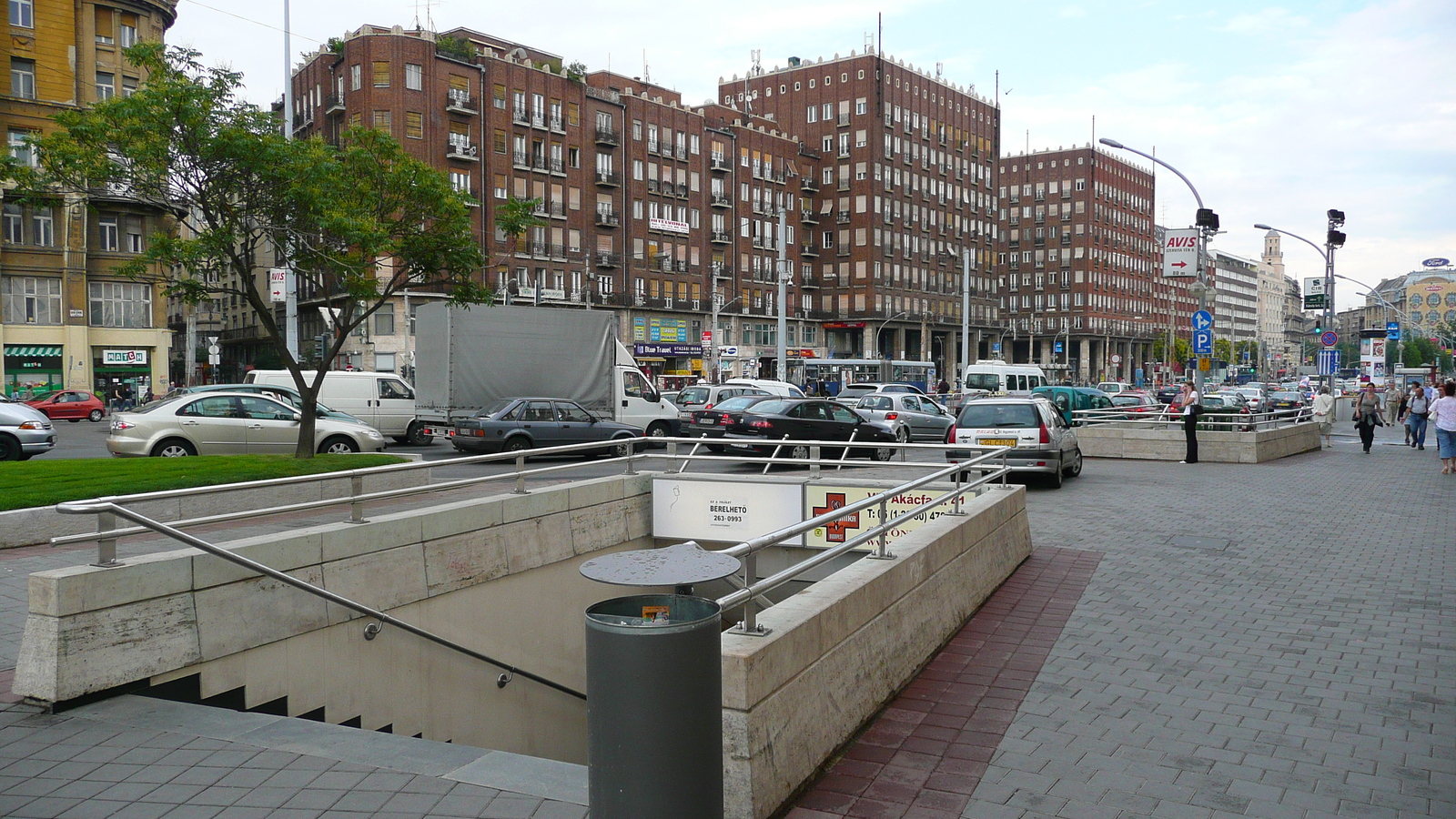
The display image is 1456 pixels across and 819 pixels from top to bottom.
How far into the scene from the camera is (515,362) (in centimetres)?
2411

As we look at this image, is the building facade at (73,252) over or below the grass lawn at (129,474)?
over

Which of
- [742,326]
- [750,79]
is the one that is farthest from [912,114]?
[742,326]

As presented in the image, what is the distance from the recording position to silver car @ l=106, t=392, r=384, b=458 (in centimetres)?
1800

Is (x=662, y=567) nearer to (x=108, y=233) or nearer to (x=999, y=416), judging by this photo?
(x=999, y=416)

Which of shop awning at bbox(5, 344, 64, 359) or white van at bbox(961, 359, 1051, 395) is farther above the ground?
shop awning at bbox(5, 344, 64, 359)

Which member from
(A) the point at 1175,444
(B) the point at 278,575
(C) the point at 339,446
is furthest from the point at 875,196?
(B) the point at 278,575

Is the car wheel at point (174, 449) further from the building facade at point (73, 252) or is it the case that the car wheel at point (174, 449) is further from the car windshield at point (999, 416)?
the building facade at point (73, 252)

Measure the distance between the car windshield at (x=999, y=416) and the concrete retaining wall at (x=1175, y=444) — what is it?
7.20m

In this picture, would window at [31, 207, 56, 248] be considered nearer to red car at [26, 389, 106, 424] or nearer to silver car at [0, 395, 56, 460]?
red car at [26, 389, 106, 424]

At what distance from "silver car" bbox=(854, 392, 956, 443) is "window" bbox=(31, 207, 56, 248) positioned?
4263cm

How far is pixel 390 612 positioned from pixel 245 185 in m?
10.7

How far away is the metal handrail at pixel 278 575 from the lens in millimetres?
5601

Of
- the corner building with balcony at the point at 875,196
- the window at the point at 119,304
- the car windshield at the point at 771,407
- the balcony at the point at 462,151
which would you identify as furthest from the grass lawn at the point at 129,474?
the corner building with balcony at the point at 875,196

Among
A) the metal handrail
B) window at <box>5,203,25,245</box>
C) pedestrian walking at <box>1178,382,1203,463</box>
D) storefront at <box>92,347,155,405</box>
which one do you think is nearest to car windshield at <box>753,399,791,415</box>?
pedestrian walking at <box>1178,382,1203,463</box>
